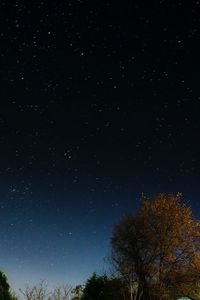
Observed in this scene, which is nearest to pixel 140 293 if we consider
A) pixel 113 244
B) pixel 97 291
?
pixel 113 244

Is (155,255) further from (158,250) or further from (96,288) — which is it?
(96,288)

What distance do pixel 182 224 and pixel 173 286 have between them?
19.2 ft

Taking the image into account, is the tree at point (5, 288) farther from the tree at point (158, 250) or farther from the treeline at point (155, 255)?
the tree at point (158, 250)

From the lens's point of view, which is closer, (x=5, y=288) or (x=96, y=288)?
(x=5, y=288)

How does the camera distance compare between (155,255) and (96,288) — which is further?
(96,288)

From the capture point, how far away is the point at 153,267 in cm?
3684

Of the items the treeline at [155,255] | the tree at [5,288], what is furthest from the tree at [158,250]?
the tree at [5,288]

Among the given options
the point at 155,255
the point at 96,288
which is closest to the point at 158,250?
the point at 155,255

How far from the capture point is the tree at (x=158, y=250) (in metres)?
34.3

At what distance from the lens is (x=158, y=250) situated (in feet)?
120

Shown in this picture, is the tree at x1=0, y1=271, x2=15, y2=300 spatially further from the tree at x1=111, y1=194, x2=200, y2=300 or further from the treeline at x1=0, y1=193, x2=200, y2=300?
the tree at x1=111, y1=194, x2=200, y2=300

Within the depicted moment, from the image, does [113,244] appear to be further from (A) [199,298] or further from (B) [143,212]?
(A) [199,298]

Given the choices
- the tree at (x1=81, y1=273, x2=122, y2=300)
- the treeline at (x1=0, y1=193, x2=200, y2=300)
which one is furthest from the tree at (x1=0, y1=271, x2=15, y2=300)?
the tree at (x1=81, y1=273, x2=122, y2=300)

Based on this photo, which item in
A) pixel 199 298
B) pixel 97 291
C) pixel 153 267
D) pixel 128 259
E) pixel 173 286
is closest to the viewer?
pixel 199 298
